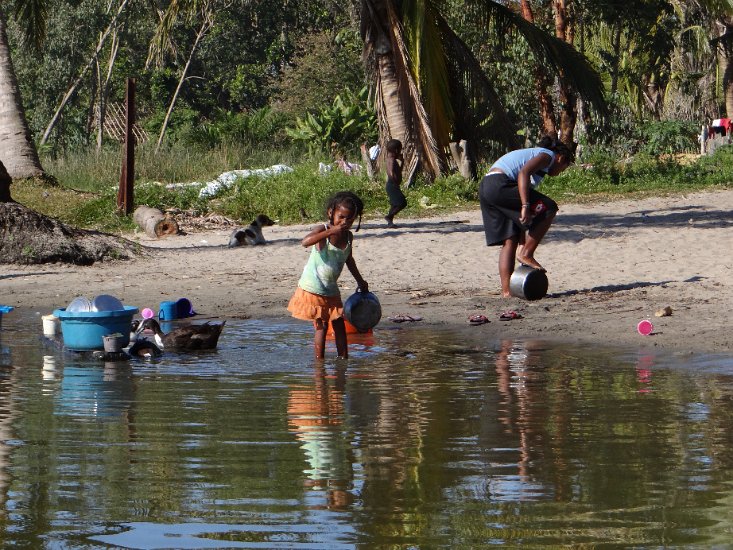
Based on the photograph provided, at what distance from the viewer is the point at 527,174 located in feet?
36.1

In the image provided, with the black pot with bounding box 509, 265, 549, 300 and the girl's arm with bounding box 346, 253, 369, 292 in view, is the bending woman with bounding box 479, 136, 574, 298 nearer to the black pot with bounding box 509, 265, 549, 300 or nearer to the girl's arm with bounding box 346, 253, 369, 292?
the black pot with bounding box 509, 265, 549, 300

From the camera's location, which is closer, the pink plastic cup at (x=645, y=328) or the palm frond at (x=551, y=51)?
the pink plastic cup at (x=645, y=328)

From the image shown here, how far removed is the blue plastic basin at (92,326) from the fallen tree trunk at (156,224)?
893 centimetres

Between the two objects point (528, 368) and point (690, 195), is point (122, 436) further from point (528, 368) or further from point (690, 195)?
point (690, 195)

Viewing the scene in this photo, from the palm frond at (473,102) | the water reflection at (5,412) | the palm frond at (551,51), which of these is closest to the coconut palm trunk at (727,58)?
the palm frond at (551,51)

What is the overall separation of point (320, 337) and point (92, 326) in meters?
1.61

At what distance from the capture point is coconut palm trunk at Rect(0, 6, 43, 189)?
21.2 meters

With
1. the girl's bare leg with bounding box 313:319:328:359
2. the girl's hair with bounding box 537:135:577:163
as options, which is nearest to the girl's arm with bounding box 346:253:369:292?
the girl's bare leg with bounding box 313:319:328:359

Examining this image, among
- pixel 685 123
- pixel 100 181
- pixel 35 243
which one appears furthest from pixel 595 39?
pixel 35 243

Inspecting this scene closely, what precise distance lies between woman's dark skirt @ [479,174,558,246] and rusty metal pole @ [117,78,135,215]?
8.71 m

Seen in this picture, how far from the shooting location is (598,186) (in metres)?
22.1

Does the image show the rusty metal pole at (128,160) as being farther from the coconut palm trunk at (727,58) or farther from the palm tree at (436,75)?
the coconut palm trunk at (727,58)

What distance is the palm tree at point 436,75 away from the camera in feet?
67.8

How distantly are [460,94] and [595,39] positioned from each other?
16.9m
